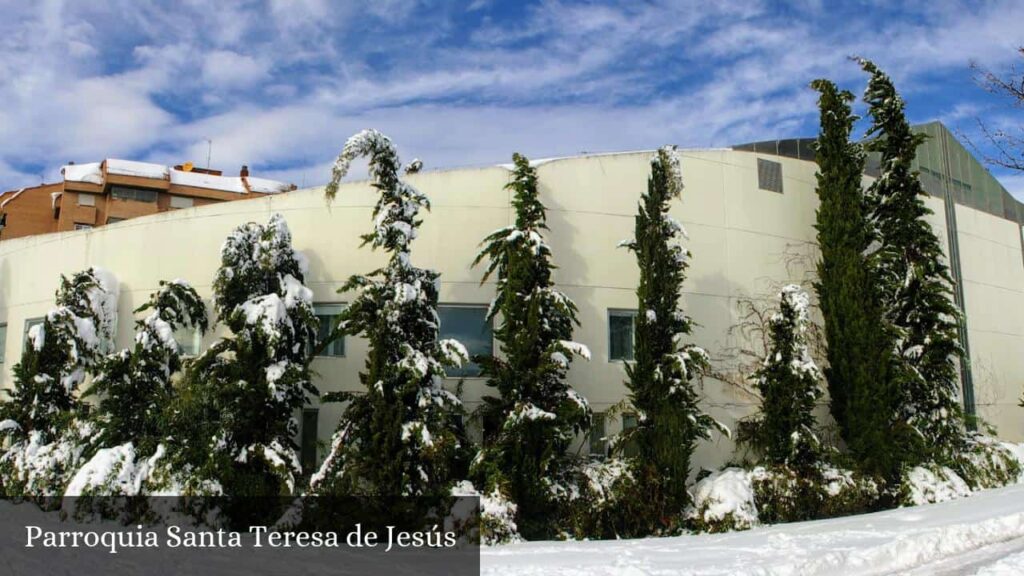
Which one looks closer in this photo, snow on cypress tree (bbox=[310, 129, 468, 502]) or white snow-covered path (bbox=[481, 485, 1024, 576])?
white snow-covered path (bbox=[481, 485, 1024, 576])

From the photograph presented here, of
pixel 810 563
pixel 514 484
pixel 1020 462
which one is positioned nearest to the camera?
pixel 810 563

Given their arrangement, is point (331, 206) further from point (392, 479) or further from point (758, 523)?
point (758, 523)

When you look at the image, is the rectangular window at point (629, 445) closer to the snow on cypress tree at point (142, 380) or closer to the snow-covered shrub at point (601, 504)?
the snow-covered shrub at point (601, 504)

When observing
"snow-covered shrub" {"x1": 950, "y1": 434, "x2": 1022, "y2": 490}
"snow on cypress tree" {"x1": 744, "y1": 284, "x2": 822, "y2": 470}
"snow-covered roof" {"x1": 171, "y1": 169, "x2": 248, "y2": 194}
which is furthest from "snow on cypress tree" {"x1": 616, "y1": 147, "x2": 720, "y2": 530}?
"snow-covered roof" {"x1": 171, "y1": 169, "x2": 248, "y2": 194}

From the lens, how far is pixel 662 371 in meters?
12.2

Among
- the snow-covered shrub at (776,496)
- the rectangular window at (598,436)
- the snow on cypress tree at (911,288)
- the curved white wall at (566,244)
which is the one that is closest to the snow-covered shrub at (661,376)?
the snow-covered shrub at (776,496)

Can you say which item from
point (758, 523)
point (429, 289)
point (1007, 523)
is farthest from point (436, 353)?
point (1007, 523)

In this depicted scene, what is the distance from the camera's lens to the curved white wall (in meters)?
14.5

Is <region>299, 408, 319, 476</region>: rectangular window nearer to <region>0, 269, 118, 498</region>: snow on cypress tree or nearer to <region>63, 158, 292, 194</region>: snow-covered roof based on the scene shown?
<region>0, 269, 118, 498</region>: snow on cypress tree

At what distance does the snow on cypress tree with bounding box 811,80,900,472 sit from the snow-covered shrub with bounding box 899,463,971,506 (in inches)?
18.7

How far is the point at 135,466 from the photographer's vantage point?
11.5 m

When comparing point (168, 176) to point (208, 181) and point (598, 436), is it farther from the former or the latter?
point (598, 436)

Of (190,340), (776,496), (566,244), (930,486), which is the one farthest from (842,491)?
(190,340)

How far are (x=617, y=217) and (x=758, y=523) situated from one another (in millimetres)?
6302
